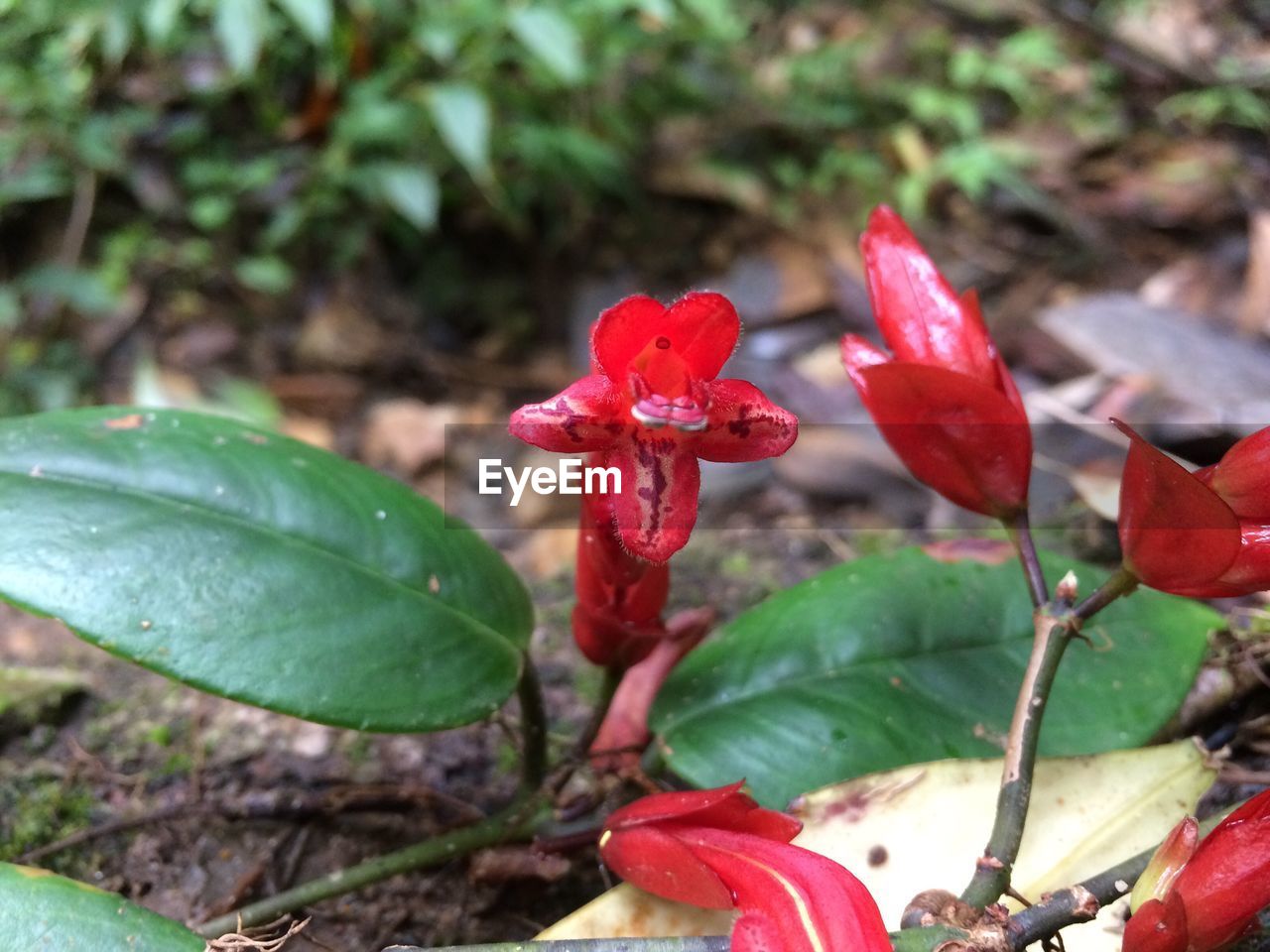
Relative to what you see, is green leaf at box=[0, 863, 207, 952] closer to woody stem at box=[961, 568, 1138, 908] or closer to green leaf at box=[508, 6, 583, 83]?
woody stem at box=[961, 568, 1138, 908]

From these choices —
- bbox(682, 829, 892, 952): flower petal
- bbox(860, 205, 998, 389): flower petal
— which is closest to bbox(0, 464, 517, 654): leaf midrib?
bbox(682, 829, 892, 952): flower petal

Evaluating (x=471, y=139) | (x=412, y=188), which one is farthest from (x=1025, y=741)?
(x=412, y=188)

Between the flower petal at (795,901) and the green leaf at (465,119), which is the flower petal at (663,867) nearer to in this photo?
the flower petal at (795,901)

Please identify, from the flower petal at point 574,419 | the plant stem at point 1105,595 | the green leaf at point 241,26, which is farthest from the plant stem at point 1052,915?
the green leaf at point 241,26

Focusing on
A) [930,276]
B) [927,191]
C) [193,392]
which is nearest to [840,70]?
[927,191]

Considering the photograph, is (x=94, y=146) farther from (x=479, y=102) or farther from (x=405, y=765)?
(x=405, y=765)

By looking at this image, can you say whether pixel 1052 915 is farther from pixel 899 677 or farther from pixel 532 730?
pixel 532 730
